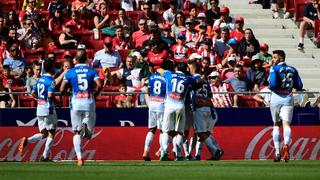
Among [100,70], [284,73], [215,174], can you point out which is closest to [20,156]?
[100,70]

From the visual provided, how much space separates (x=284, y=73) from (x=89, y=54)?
7082 mm

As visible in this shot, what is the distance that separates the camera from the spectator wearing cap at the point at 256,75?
28500 mm

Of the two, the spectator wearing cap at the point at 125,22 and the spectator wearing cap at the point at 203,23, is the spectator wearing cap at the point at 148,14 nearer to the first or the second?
the spectator wearing cap at the point at 125,22

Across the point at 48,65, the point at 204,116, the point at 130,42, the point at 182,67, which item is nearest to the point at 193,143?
the point at 204,116

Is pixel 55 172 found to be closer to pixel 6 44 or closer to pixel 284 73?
pixel 284 73

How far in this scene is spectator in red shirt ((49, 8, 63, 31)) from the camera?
99.4 ft

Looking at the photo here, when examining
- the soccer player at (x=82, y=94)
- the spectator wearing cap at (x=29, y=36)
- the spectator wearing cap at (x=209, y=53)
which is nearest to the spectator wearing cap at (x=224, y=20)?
the spectator wearing cap at (x=209, y=53)

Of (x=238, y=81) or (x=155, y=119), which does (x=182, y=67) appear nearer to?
(x=155, y=119)

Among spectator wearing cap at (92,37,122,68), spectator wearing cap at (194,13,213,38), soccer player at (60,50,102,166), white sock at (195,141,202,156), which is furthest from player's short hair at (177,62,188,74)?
spectator wearing cap at (194,13,213,38)

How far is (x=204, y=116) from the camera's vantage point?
82.4ft

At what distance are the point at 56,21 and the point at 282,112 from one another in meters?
8.76

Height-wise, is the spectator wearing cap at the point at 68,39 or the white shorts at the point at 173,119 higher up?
the spectator wearing cap at the point at 68,39

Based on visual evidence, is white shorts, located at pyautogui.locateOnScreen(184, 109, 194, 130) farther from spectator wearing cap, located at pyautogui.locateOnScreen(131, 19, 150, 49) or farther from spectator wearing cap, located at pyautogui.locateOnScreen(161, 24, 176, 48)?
spectator wearing cap, located at pyautogui.locateOnScreen(131, 19, 150, 49)

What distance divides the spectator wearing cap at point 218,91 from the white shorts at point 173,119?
251cm
